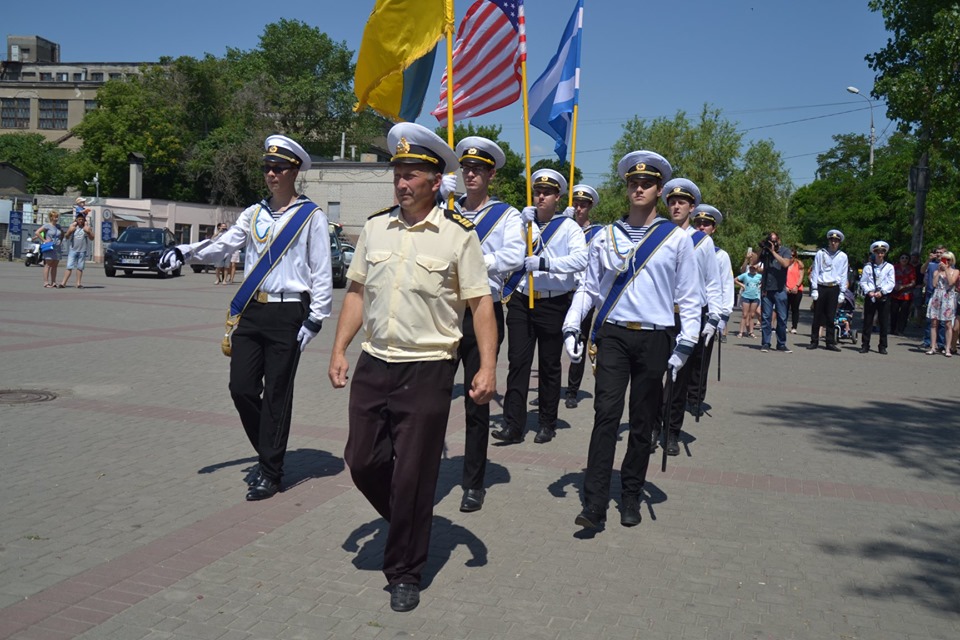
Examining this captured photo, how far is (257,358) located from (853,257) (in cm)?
3314

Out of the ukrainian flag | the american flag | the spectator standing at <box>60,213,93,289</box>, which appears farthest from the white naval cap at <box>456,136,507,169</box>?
the spectator standing at <box>60,213,93,289</box>

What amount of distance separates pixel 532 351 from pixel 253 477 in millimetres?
2606

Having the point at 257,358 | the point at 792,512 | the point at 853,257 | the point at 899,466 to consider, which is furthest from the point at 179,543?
the point at 853,257

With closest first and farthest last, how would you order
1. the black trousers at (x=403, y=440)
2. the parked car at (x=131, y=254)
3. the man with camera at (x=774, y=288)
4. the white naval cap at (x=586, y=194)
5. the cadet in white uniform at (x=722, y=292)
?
the black trousers at (x=403, y=440)
the cadet in white uniform at (x=722, y=292)
the white naval cap at (x=586, y=194)
the man with camera at (x=774, y=288)
the parked car at (x=131, y=254)

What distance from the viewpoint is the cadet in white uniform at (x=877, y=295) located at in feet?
58.3

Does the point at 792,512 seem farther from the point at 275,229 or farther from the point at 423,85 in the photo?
the point at 423,85

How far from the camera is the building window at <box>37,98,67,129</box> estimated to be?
91.2 m

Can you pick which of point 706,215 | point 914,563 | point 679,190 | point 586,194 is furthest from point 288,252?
point 586,194

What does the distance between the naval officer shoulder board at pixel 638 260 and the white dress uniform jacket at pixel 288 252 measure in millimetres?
1769

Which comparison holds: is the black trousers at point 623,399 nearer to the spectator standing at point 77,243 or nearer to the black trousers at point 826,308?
the black trousers at point 826,308

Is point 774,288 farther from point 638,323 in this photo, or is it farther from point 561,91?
point 638,323

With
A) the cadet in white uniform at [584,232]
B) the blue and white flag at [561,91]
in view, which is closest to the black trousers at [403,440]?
the cadet in white uniform at [584,232]

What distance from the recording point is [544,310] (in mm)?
7898

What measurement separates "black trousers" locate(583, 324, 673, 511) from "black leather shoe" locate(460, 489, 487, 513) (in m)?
0.71
